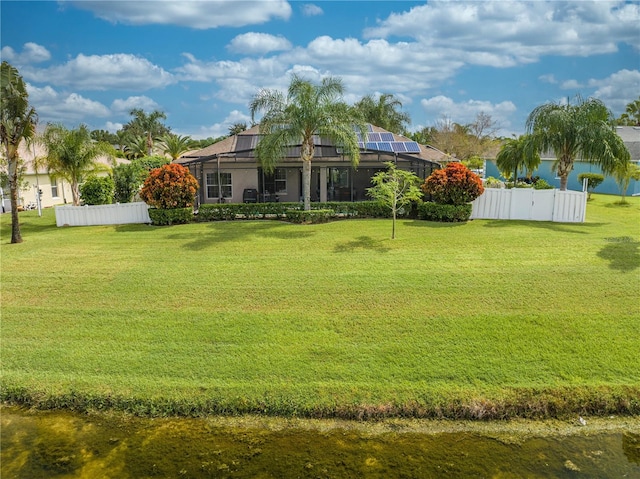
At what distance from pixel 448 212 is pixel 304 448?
42.7ft

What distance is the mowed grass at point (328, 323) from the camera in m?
7.50

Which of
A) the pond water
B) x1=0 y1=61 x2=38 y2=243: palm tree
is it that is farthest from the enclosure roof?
the pond water

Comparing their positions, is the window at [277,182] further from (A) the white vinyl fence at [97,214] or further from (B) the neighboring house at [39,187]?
(B) the neighboring house at [39,187]

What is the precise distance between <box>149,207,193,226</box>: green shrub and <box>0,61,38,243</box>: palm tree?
4568 millimetres

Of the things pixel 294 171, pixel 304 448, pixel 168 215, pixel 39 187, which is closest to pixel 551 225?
pixel 294 171

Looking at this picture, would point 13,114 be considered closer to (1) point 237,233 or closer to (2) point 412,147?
(1) point 237,233

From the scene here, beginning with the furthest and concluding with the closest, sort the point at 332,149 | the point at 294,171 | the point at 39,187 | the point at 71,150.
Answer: the point at 39,187 < the point at 294,171 < the point at 332,149 < the point at 71,150

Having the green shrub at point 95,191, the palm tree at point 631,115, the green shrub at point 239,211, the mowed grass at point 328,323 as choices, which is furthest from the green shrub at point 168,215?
the palm tree at point 631,115

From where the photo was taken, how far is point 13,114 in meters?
15.2

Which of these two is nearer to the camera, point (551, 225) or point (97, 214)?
point (551, 225)

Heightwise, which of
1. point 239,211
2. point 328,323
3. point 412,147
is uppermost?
point 412,147

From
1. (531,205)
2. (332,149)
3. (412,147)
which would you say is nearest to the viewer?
(531,205)

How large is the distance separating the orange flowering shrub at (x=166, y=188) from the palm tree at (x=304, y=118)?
325 centimetres

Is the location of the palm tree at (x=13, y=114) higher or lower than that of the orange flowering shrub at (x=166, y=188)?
higher
